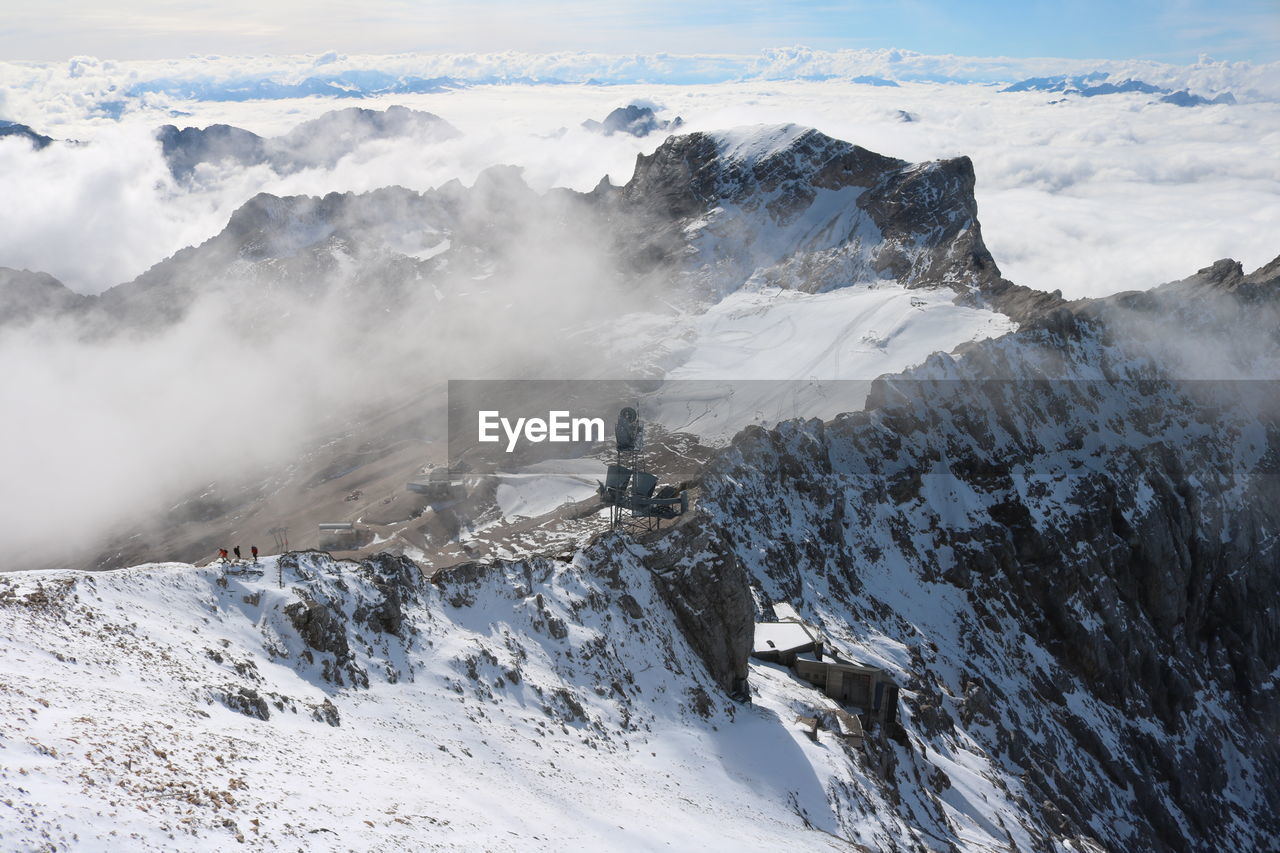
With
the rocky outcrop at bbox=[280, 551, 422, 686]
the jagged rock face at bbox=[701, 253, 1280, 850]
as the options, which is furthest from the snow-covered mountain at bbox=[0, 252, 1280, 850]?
the jagged rock face at bbox=[701, 253, 1280, 850]

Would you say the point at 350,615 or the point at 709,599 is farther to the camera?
the point at 709,599

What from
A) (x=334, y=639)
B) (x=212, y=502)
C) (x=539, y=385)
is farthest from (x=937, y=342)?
(x=334, y=639)

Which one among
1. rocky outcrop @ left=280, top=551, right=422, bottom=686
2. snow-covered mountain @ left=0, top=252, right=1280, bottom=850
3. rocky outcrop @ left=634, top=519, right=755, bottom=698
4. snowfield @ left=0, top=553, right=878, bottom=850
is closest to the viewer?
snowfield @ left=0, top=553, right=878, bottom=850

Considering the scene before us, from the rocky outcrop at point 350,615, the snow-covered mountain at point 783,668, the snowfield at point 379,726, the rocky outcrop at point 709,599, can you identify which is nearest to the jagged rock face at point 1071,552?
the snow-covered mountain at point 783,668

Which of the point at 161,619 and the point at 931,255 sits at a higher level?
the point at 931,255

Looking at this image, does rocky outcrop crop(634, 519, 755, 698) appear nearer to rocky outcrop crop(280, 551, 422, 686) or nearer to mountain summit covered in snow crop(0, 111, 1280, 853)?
mountain summit covered in snow crop(0, 111, 1280, 853)

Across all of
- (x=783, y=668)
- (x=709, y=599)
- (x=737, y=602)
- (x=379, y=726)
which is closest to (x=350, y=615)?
(x=379, y=726)

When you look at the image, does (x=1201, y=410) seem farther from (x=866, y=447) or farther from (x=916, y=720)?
(x=916, y=720)

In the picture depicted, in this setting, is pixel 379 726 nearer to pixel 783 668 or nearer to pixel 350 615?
pixel 350 615

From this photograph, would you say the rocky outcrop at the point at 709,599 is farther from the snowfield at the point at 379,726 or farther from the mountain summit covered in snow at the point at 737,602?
the snowfield at the point at 379,726
